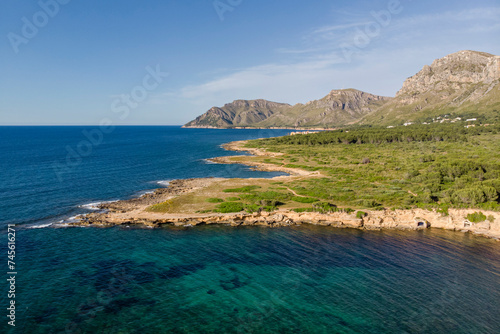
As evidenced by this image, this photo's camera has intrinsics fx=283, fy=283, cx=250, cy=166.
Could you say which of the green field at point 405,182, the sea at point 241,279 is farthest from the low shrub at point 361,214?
the green field at point 405,182

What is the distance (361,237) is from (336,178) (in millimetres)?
37164

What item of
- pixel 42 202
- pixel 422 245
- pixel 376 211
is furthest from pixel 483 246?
pixel 42 202

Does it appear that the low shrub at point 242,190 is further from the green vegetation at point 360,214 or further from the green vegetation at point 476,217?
the green vegetation at point 476,217

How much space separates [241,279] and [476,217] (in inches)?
1655

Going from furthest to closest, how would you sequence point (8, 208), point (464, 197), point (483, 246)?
1. point (8, 208)
2. point (464, 197)
3. point (483, 246)

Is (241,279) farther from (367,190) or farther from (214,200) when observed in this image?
(367,190)

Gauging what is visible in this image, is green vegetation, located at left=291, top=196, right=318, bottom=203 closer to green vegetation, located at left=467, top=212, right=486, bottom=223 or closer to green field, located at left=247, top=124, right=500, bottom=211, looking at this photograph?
green field, located at left=247, top=124, right=500, bottom=211

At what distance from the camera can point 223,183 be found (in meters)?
79.2

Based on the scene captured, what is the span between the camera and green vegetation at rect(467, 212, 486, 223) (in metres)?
47.3

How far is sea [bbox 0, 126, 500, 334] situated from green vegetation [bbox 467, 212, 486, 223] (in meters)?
4.01

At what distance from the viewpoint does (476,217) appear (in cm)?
4775

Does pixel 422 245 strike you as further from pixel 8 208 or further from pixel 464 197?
pixel 8 208

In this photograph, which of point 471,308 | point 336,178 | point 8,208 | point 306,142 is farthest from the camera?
point 306,142

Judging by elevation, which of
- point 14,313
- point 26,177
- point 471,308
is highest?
point 26,177
